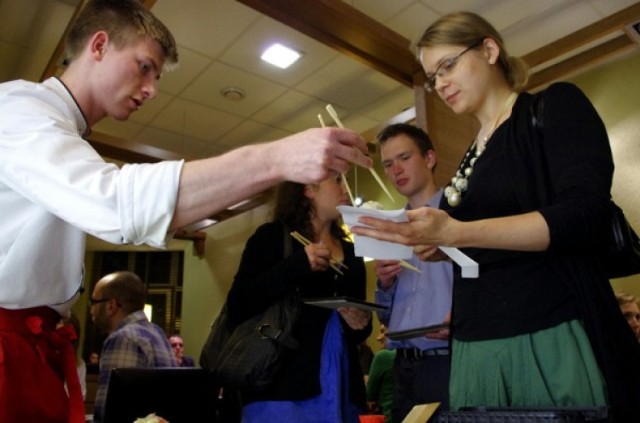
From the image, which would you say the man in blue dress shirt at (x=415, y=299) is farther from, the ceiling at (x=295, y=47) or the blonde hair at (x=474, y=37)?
the ceiling at (x=295, y=47)

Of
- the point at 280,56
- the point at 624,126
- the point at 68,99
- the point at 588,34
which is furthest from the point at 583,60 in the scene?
the point at 68,99

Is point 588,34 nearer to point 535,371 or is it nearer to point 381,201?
point 381,201

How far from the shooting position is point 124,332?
2520mm

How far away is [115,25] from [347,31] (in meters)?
2.01

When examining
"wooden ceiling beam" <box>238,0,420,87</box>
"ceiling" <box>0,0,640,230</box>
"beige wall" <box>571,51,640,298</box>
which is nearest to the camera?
"wooden ceiling beam" <box>238,0,420,87</box>

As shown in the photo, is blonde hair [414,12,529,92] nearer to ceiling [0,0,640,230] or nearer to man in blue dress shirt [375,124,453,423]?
man in blue dress shirt [375,124,453,423]

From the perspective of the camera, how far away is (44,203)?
767 mm

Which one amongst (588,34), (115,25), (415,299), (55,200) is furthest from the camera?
(588,34)

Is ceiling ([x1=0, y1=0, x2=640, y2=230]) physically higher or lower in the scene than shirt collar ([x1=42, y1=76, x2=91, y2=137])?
higher

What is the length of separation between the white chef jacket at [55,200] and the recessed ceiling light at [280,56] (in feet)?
10.3

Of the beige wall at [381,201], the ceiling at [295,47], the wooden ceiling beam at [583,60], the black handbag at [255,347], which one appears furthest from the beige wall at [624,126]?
the black handbag at [255,347]

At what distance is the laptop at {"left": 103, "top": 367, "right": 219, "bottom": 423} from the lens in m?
1.87

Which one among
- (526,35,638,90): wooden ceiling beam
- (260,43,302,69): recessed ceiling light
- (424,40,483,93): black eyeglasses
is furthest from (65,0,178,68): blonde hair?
(526,35,638,90): wooden ceiling beam

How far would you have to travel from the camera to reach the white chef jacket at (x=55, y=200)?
73 cm
